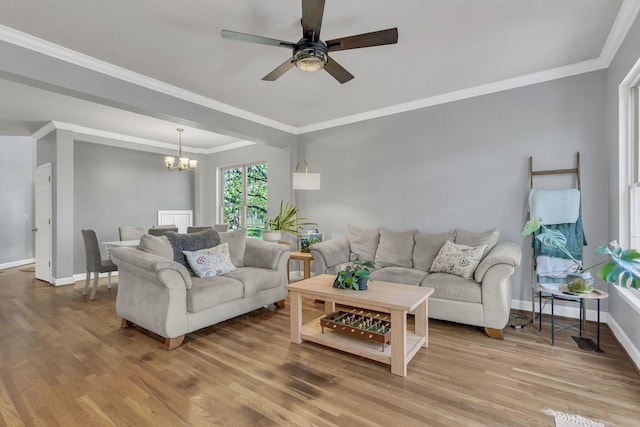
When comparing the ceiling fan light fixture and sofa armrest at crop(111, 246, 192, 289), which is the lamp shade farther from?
the ceiling fan light fixture

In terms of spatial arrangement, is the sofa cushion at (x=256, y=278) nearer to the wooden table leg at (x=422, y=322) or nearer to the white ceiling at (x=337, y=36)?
the wooden table leg at (x=422, y=322)

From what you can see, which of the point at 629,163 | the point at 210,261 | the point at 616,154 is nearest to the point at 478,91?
the point at 616,154

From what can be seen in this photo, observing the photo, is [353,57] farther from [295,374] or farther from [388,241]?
[295,374]

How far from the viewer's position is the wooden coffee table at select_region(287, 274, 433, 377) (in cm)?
220

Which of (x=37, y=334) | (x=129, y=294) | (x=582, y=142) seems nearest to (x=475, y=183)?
(x=582, y=142)

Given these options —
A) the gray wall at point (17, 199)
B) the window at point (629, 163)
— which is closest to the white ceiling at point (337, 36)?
the window at point (629, 163)

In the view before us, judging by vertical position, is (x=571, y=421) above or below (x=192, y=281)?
below

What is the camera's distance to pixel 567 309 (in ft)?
10.8

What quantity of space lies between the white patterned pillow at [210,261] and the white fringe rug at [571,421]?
2.85m

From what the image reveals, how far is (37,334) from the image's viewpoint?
9.71 feet

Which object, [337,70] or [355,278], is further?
[355,278]

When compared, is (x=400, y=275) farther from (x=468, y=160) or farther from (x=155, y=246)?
(x=155, y=246)

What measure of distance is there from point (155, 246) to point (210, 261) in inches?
21.6

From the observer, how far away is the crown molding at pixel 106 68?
255 cm
